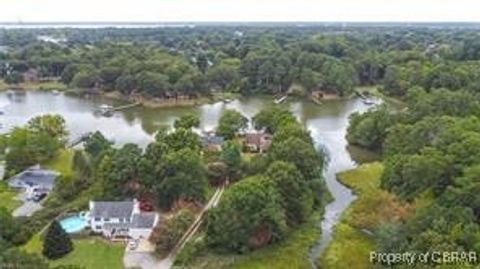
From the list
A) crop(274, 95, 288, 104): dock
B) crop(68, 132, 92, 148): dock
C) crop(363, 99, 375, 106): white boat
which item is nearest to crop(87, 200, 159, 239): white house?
crop(68, 132, 92, 148): dock

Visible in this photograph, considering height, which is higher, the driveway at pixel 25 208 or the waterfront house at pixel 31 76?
the driveway at pixel 25 208

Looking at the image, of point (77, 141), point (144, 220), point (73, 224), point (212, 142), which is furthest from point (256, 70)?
point (73, 224)

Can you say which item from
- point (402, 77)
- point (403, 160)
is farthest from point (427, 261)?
point (402, 77)

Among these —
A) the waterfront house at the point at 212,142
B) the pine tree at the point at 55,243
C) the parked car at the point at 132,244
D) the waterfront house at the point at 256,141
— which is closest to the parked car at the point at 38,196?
the pine tree at the point at 55,243

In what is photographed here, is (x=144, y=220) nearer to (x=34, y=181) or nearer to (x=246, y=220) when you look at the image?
(x=246, y=220)

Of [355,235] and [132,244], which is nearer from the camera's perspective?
[132,244]

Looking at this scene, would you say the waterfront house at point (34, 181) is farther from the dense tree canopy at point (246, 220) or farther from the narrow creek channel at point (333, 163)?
the narrow creek channel at point (333, 163)
